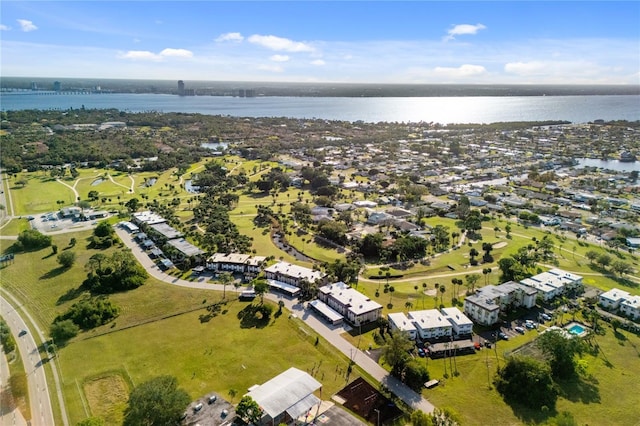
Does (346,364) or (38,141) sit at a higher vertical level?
(38,141)

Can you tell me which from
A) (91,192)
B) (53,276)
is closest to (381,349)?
(53,276)

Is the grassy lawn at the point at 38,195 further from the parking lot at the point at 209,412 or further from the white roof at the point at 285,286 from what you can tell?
the parking lot at the point at 209,412

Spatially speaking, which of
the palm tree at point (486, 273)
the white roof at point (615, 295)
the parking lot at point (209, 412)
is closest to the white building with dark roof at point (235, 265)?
the parking lot at point (209, 412)

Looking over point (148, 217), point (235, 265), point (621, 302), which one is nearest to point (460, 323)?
point (621, 302)

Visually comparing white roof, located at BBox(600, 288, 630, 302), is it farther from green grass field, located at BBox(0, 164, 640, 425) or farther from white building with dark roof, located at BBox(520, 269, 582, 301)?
green grass field, located at BBox(0, 164, 640, 425)

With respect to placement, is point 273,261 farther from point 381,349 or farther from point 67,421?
point 67,421

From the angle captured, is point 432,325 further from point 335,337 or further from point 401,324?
point 335,337
